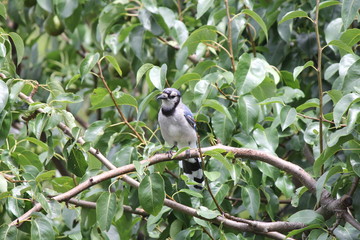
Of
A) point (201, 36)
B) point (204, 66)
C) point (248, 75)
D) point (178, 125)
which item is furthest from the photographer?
point (178, 125)

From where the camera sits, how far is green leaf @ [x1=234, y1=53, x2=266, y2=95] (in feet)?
12.1

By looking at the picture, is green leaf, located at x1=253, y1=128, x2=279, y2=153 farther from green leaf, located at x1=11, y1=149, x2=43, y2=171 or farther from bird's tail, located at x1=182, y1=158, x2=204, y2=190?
green leaf, located at x1=11, y1=149, x2=43, y2=171

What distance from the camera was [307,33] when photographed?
507 cm

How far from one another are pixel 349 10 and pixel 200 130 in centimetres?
128

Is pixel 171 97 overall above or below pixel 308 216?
below

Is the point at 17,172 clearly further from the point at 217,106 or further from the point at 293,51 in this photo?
the point at 293,51

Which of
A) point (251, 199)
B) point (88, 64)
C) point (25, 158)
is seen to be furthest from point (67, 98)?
point (251, 199)

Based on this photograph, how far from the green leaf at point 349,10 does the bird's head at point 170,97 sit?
5.36ft

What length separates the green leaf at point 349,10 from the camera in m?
3.40

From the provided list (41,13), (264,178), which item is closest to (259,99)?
(264,178)

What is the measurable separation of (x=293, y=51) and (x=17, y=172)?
2575 millimetres

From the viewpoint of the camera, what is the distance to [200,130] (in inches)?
166

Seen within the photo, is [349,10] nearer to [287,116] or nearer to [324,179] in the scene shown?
[287,116]

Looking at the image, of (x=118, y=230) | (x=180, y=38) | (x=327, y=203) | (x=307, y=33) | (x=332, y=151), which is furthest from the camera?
(x=307, y=33)
